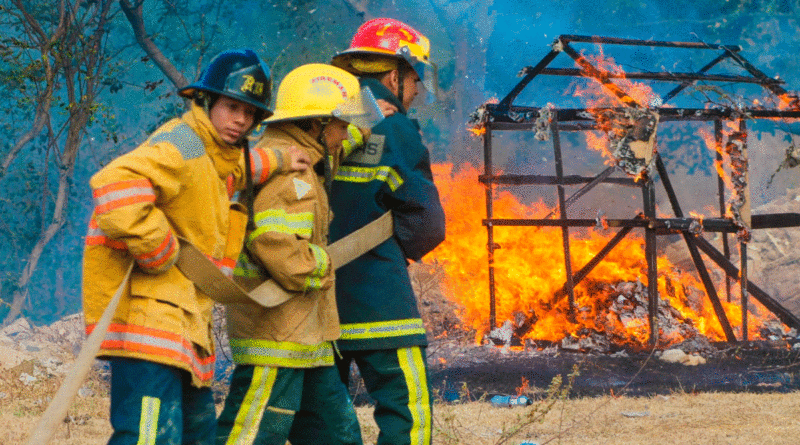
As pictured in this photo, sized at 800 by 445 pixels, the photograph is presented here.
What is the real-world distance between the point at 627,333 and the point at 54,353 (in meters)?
5.94

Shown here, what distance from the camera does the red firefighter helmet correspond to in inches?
135

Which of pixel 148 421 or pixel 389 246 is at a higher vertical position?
pixel 389 246

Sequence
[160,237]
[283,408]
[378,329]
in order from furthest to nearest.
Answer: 1. [378,329]
2. [283,408]
3. [160,237]

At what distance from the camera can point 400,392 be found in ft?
9.89

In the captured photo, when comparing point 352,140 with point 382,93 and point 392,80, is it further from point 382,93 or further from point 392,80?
point 392,80

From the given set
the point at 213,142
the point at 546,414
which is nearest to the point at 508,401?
the point at 546,414

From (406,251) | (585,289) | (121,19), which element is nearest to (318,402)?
(406,251)

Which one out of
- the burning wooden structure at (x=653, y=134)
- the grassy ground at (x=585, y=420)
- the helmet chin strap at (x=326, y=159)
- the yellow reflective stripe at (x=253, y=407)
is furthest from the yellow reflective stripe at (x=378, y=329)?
the burning wooden structure at (x=653, y=134)

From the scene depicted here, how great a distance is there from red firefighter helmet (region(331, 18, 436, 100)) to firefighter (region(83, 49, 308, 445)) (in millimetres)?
812

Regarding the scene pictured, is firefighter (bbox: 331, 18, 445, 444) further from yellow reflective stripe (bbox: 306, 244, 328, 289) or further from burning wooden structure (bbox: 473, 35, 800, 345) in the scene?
burning wooden structure (bbox: 473, 35, 800, 345)

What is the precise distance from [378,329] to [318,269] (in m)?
0.42

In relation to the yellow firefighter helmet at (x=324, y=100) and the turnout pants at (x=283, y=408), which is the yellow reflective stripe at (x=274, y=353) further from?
the yellow firefighter helmet at (x=324, y=100)

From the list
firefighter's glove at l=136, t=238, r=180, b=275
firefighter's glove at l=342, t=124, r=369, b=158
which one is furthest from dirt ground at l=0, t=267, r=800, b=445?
firefighter's glove at l=342, t=124, r=369, b=158

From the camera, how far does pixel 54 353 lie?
8.30m
